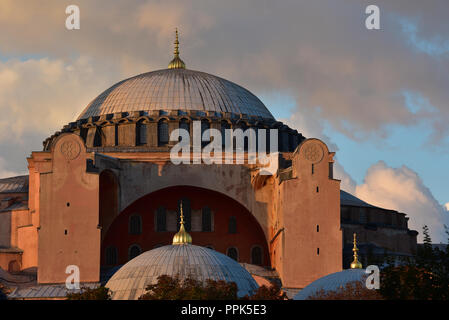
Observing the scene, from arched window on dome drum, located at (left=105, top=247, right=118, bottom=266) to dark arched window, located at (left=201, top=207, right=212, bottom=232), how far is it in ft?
15.2

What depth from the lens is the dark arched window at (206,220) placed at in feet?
206

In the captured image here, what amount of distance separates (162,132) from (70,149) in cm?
808

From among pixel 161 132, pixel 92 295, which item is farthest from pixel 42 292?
pixel 161 132

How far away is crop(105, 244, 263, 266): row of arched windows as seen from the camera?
6134 cm

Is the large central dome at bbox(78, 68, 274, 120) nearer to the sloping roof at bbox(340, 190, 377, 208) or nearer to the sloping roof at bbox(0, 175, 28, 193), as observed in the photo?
the sloping roof at bbox(0, 175, 28, 193)

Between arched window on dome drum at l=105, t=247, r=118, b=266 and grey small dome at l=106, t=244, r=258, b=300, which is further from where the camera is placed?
arched window on dome drum at l=105, t=247, r=118, b=266

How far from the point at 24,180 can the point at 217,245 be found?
13.1 meters

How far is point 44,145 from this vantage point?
70625mm

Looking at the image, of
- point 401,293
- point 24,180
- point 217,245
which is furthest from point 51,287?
point 401,293

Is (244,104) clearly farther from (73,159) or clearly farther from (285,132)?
(73,159)

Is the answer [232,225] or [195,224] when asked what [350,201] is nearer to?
[232,225]

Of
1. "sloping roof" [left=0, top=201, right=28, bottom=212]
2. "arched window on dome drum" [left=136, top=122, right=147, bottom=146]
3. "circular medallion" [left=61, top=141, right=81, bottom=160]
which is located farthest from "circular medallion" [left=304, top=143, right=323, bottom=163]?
"sloping roof" [left=0, top=201, right=28, bottom=212]

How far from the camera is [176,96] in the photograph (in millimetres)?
67812

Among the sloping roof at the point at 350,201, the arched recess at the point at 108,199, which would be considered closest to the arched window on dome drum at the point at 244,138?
the sloping roof at the point at 350,201
